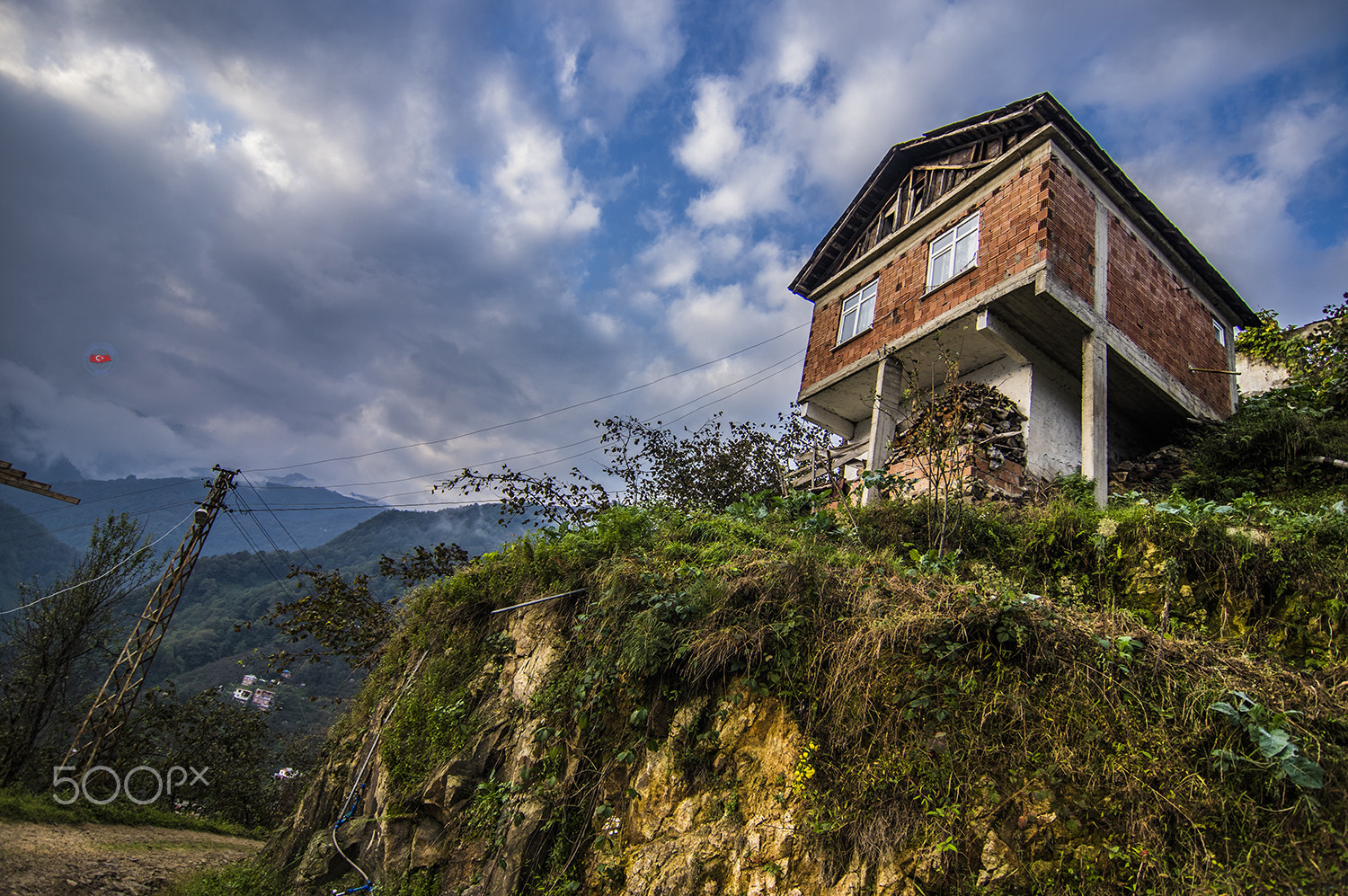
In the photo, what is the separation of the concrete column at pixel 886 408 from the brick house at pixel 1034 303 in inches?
1.4

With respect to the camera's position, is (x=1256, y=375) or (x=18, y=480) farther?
(x=1256, y=375)

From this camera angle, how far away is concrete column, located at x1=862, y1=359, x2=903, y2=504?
12.0 m

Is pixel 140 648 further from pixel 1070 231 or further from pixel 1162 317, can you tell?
pixel 1162 317

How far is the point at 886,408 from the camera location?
1238 centimetres

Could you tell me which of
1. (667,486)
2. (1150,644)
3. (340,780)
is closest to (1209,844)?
(1150,644)

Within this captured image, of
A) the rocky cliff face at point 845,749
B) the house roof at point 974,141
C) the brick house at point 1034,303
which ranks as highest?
the house roof at point 974,141

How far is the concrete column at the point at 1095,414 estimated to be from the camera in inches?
378

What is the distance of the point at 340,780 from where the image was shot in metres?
8.92

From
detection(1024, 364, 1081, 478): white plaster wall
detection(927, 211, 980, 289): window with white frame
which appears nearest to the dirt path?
detection(1024, 364, 1081, 478): white plaster wall

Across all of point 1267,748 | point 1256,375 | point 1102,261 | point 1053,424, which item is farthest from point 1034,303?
point 1256,375

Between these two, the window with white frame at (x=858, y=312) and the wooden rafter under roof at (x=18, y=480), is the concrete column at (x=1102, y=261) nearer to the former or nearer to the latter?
the window with white frame at (x=858, y=312)

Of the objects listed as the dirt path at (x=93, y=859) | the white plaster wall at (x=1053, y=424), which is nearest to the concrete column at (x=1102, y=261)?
the white plaster wall at (x=1053, y=424)

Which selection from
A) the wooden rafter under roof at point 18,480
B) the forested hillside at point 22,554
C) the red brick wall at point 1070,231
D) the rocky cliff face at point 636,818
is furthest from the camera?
the forested hillside at point 22,554

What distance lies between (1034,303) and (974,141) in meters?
4.64
